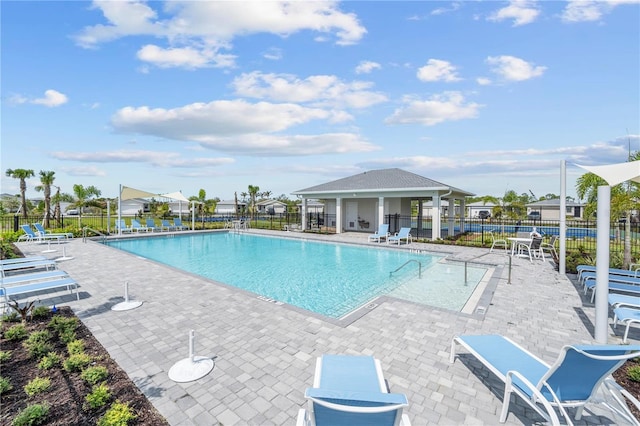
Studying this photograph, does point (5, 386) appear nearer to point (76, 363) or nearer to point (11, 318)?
point (76, 363)

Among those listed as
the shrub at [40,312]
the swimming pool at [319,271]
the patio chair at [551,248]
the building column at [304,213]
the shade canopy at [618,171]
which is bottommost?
the swimming pool at [319,271]

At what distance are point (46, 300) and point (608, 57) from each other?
1570 cm

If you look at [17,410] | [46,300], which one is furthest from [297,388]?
[46,300]

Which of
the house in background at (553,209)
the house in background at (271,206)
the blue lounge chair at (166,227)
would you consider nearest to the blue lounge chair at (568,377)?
the blue lounge chair at (166,227)

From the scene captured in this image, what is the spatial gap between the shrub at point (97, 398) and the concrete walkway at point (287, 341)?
36 centimetres

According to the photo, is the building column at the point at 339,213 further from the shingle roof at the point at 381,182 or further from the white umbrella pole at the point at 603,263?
the white umbrella pole at the point at 603,263

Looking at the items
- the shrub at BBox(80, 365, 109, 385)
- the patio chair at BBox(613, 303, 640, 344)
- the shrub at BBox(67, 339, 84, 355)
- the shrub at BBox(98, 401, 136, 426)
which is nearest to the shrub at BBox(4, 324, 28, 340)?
the shrub at BBox(67, 339, 84, 355)

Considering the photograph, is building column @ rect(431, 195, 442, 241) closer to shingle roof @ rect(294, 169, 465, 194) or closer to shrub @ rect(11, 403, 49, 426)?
shingle roof @ rect(294, 169, 465, 194)

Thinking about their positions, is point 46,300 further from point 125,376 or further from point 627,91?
point 627,91

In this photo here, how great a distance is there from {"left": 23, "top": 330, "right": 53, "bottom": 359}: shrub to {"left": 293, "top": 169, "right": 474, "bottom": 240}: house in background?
1580 centimetres

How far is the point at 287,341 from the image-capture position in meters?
4.41

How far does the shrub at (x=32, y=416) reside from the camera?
2602 millimetres

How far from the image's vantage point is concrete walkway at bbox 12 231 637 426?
2.96 m

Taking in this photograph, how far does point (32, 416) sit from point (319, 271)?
843cm
